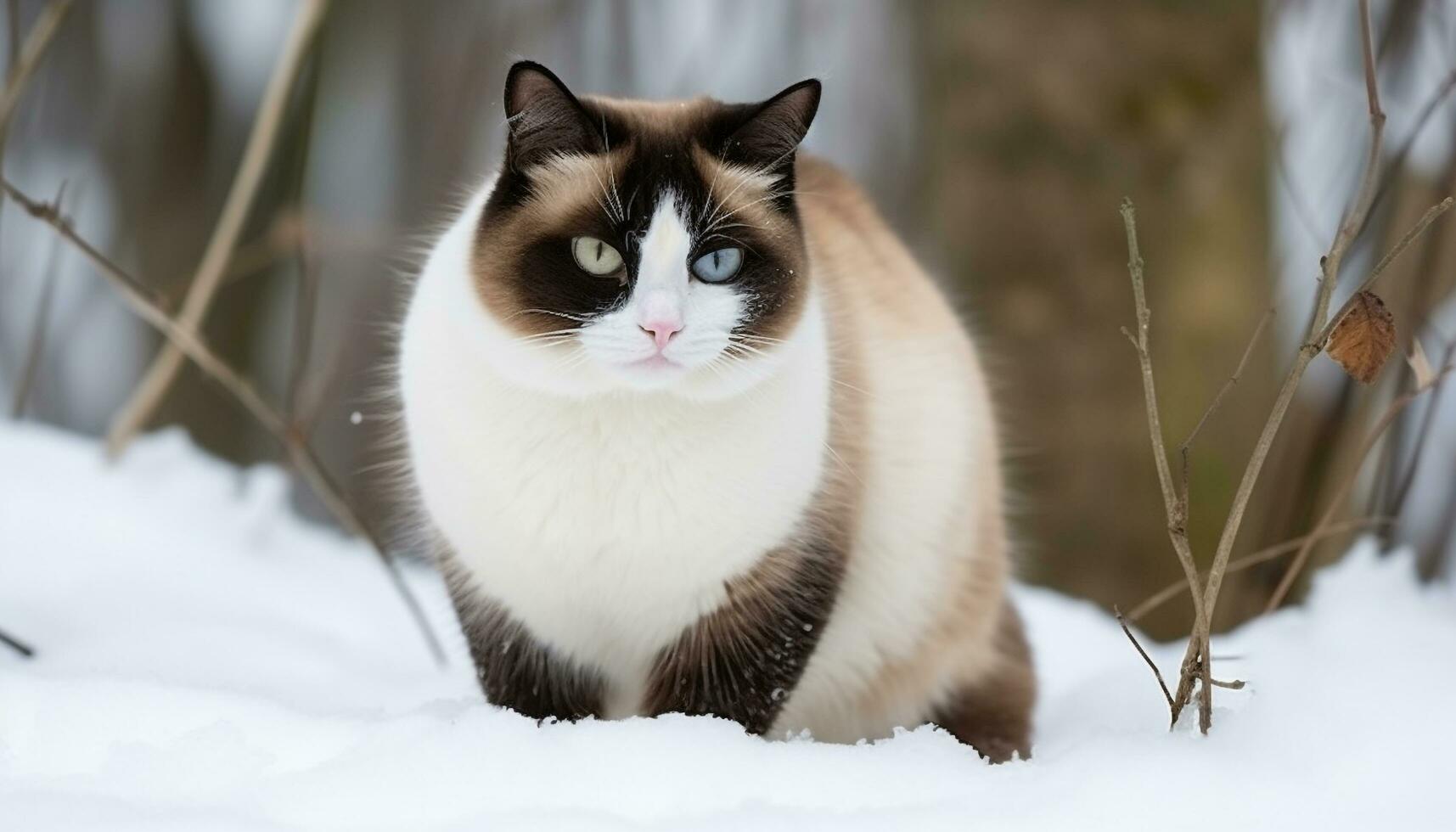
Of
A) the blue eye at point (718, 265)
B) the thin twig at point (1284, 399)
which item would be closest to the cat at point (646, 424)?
the blue eye at point (718, 265)

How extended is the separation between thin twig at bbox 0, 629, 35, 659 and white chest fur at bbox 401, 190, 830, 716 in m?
0.71

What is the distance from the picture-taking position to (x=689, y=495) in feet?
7.21

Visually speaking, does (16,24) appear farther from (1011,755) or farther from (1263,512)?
(1263,512)

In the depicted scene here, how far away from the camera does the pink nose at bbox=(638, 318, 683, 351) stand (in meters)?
2.00

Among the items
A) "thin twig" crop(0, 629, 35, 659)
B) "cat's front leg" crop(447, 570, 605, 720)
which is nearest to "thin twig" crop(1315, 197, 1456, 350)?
"cat's front leg" crop(447, 570, 605, 720)

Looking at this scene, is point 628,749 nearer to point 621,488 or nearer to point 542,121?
point 621,488

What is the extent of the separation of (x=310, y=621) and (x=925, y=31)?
2.80m

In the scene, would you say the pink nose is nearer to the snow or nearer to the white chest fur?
the white chest fur

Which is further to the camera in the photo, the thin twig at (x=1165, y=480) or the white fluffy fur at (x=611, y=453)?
the white fluffy fur at (x=611, y=453)

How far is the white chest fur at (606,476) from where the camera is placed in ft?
7.22

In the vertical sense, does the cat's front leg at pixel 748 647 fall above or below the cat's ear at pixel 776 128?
below

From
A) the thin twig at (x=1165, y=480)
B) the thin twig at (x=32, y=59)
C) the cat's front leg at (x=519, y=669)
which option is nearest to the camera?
the thin twig at (x=1165, y=480)

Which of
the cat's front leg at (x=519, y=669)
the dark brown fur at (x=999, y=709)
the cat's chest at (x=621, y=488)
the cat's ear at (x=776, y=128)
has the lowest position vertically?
the dark brown fur at (x=999, y=709)

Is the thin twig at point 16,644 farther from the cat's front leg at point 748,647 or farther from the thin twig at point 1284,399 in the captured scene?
the thin twig at point 1284,399
